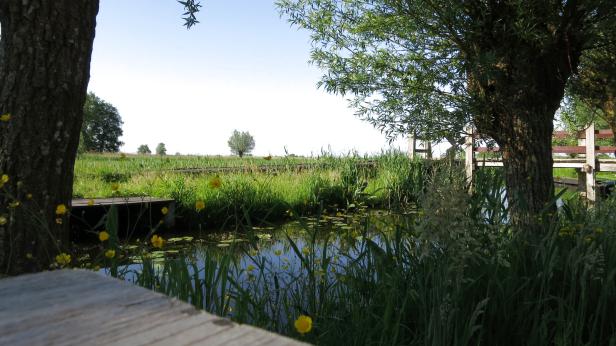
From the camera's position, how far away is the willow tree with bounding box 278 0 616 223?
3.84 m

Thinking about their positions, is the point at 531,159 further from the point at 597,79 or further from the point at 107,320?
the point at 107,320

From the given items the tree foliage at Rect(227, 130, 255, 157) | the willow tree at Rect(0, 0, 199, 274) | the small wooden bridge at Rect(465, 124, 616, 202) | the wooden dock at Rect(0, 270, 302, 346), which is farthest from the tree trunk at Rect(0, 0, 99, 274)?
the tree foliage at Rect(227, 130, 255, 157)

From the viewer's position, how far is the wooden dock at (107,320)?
2.48 feet

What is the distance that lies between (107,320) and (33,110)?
8.08 feet

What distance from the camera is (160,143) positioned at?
301 feet

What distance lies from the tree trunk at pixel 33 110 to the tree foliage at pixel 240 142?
266 ft

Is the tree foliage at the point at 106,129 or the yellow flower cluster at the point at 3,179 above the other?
the tree foliage at the point at 106,129

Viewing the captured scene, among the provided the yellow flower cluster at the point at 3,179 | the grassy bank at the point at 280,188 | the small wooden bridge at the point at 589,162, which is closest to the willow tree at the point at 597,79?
the grassy bank at the point at 280,188

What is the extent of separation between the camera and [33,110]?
283 cm

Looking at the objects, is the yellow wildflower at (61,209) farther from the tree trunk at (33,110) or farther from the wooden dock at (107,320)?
the wooden dock at (107,320)

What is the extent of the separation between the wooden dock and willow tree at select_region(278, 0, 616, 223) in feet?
10.8

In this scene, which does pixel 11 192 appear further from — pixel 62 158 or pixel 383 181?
pixel 383 181

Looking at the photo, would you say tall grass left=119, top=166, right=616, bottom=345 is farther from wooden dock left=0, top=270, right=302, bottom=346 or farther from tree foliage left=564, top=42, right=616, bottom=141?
tree foliage left=564, top=42, right=616, bottom=141

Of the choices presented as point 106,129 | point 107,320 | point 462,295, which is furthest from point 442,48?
point 106,129
